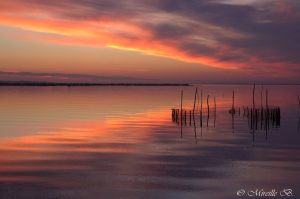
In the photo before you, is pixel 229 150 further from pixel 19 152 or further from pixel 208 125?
Result: pixel 208 125

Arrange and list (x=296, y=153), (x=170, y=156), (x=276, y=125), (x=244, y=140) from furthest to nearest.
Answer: (x=276, y=125)
(x=244, y=140)
(x=296, y=153)
(x=170, y=156)

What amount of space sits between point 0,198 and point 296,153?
54.0 ft

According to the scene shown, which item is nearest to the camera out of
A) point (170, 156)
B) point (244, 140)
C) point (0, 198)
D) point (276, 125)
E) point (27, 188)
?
point (0, 198)

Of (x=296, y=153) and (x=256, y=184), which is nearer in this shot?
(x=256, y=184)

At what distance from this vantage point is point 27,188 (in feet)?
51.4

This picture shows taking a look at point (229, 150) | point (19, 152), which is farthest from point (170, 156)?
point (19, 152)

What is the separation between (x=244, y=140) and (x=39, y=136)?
14.4 meters

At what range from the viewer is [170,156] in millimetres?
22672

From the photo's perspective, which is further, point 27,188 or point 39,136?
point 39,136

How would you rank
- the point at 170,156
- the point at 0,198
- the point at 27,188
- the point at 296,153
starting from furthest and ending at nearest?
1. the point at 296,153
2. the point at 170,156
3. the point at 27,188
4. the point at 0,198

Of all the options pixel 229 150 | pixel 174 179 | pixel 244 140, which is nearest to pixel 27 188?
pixel 174 179

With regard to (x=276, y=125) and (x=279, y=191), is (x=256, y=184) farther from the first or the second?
(x=276, y=125)

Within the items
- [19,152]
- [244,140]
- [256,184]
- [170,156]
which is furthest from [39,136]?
[256,184]

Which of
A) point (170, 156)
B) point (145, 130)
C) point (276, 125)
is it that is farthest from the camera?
point (276, 125)
